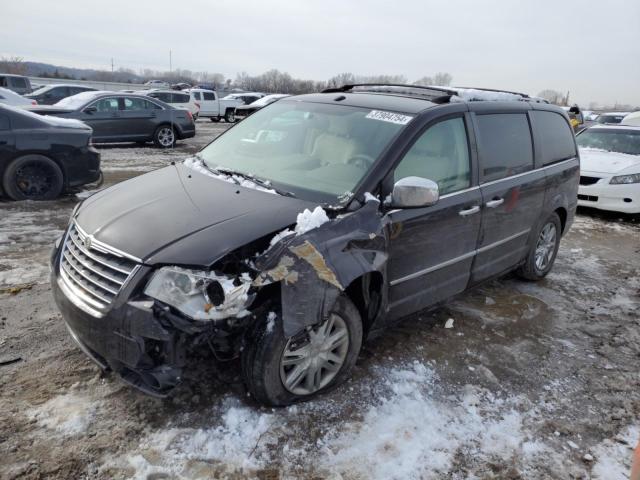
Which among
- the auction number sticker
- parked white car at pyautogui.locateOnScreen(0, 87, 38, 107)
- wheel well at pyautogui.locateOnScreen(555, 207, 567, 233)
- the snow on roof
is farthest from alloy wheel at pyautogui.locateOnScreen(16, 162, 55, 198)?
parked white car at pyautogui.locateOnScreen(0, 87, 38, 107)

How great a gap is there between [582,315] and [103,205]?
423cm

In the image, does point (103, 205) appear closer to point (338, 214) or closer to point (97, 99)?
point (338, 214)

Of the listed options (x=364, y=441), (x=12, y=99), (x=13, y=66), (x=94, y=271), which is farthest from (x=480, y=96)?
(x=13, y=66)

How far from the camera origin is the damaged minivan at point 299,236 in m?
2.45

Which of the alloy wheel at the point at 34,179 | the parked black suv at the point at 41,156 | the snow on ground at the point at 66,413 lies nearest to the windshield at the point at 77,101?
the parked black suv at the point at 41,156

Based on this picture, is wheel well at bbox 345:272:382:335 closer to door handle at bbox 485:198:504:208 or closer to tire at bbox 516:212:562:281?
door handle at bbox 485:198:504:208

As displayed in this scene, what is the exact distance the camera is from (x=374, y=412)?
9.50 feet

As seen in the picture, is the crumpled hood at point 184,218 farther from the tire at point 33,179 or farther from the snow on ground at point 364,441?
the tire at point 33,179

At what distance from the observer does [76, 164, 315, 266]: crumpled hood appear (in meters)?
2.51

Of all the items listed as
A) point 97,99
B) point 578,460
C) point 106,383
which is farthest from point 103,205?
point 97,99

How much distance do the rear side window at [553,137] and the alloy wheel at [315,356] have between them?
9.40 feet

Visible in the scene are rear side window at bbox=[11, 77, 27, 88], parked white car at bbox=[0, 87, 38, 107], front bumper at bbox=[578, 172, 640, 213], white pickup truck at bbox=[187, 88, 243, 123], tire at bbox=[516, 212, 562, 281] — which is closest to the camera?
tire at bbox=[516, 212, 562, 281]

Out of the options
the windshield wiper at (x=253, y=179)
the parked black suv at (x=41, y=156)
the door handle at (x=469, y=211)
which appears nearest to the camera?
the windshield wiper at (x=253, y=179)

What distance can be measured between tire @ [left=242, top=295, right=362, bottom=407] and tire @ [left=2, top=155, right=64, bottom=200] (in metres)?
5.94
